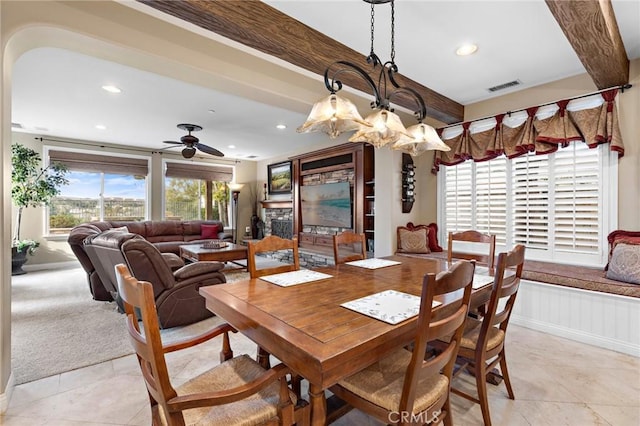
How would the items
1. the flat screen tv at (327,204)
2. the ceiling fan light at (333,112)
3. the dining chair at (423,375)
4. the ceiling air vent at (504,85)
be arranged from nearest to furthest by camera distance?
the dining chair at (423,375)
the ceiling fan light at (333,112)
the ceiling air vent at (504,85)
the flat screen tv at (327,204)

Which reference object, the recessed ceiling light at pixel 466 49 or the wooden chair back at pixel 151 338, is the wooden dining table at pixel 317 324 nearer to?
the wooden chair back at pixel 151 338

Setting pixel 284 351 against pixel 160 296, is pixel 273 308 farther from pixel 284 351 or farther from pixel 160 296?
pixel 160 296

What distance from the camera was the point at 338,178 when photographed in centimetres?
584

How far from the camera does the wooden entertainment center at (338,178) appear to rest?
521 cm

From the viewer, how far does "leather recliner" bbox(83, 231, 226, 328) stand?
2.71 meters

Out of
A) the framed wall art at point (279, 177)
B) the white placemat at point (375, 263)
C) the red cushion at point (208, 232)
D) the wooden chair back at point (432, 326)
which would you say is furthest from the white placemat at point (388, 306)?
the red cushion at point (208, 232)

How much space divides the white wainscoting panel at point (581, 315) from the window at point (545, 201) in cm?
60

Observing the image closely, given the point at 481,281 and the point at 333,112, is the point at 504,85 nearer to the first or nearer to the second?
the point at 481,281

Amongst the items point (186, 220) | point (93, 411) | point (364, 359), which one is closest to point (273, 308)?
point (364, 359)

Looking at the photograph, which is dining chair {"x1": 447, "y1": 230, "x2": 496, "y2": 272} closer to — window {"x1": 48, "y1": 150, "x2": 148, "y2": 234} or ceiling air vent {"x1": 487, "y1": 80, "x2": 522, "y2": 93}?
ceiling air vent {"x1": 487, "y1": 80, "x2": 522, "y2": 93}

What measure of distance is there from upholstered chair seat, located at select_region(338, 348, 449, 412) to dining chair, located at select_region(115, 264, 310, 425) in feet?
0.82

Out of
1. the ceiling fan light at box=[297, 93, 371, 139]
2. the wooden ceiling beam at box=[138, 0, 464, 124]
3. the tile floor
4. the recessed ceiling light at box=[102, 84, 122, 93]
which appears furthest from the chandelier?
the recessed ceiling light at box=[102, 84, 122, 93]

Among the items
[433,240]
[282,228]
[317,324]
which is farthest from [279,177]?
[317,324]

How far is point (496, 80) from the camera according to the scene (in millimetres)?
3322
